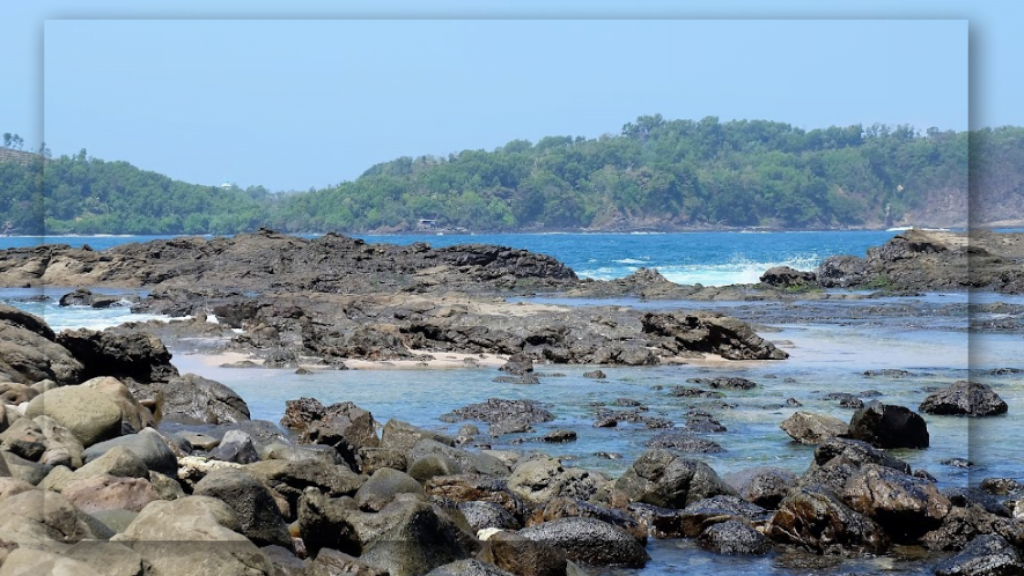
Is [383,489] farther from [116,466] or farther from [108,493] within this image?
[108,493]

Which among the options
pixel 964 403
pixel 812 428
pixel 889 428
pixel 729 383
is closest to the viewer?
pixel 889 428

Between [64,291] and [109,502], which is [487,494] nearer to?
[109,502]

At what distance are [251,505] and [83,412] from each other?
280 centimetres

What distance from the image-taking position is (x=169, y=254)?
5491cm

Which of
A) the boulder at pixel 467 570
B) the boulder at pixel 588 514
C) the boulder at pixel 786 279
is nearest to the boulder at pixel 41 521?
the boulder at pixel 467 570

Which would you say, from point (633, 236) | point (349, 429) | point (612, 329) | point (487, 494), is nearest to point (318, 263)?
point (612, 329)

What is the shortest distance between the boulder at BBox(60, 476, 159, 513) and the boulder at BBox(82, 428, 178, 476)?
33.4 inches

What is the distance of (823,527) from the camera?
989 centimetres

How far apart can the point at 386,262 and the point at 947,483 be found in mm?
40119

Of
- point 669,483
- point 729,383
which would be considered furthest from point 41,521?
point 729,383

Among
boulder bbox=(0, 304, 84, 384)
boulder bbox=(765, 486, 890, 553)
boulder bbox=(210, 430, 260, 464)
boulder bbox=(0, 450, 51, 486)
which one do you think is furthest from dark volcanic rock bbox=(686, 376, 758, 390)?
boulder bbox=(0, 450, 51, 486)

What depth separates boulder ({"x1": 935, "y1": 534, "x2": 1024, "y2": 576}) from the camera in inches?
347

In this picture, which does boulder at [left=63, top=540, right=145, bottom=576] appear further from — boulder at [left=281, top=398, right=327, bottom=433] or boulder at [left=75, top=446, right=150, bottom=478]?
boulder at [left=281, top=398, right=327, bottom=433]

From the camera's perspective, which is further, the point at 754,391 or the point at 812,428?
the point at 754,391
